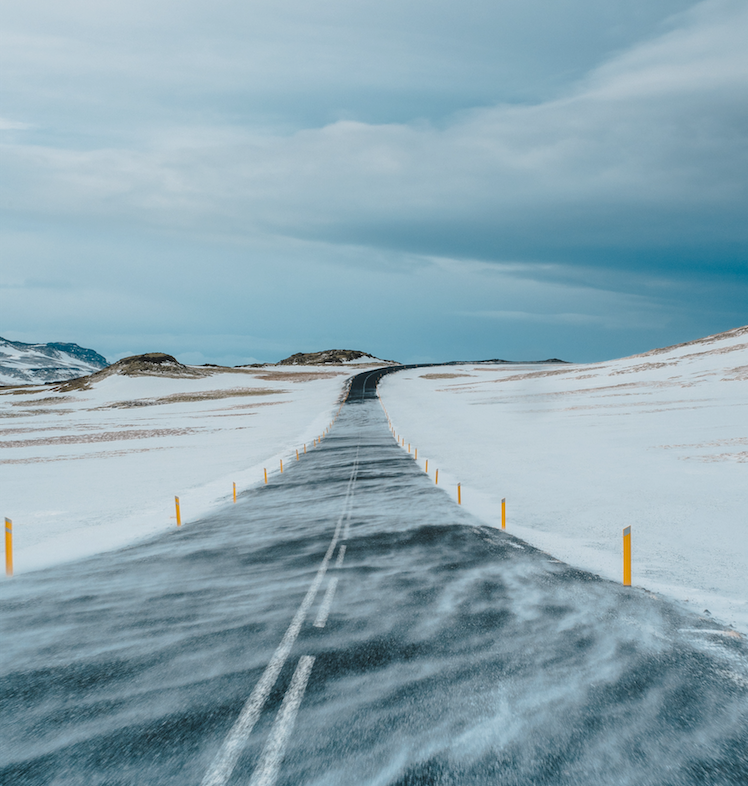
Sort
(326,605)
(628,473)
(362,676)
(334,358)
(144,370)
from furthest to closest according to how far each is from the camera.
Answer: (334,358) → (144,370) → (628,473) → (326,605) → (362,676)

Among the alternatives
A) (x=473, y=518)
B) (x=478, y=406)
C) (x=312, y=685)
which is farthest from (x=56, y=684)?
(x=478, y=406)

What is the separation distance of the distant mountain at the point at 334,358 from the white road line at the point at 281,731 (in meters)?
170

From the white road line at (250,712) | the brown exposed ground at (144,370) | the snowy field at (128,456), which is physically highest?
the brown exposed ground at (144,370)

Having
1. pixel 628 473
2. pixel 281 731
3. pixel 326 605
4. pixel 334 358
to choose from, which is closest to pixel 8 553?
pixel 326 605

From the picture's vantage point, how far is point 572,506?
15211 millimetres

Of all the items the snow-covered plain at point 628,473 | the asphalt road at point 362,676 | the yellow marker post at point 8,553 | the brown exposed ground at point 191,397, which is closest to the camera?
the asphalt road at point 362,676

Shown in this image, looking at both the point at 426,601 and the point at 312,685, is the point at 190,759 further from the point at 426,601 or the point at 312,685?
the point at 426,601

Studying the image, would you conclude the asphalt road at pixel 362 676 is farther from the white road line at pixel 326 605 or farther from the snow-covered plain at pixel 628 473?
the snow-covered plain at pixel 628 473

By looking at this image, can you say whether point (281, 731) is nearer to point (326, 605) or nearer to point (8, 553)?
point (326, 605)

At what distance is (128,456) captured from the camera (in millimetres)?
31547

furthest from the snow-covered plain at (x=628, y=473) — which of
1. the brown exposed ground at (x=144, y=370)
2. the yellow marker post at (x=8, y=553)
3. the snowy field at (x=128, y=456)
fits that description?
the brown exposed ground at (x=144, y=370)

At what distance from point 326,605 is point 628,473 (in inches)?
575

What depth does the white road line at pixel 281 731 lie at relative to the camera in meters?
4.61

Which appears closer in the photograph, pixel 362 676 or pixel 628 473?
pixel 362 676
